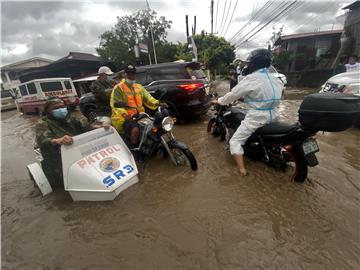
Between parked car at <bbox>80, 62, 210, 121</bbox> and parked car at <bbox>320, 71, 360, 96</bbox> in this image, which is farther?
parked car at <bbox>80, 62, 210, 121</bbox>

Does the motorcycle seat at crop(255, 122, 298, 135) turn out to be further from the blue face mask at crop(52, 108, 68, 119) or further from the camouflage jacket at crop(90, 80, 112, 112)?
the camouflage jacket at crop(90, 80, 112, 112)

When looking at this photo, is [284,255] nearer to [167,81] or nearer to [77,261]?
[77,261]

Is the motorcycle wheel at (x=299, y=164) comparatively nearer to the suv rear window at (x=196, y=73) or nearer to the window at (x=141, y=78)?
the suv rear window at (x=196, y=73)

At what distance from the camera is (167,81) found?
515cm

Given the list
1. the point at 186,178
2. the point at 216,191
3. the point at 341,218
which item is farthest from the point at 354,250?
the point at 186,178

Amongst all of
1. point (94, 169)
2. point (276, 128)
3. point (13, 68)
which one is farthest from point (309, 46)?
point (13, 68)

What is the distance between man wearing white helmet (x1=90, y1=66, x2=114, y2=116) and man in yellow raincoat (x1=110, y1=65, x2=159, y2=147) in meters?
1.98

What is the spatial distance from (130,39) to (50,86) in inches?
886

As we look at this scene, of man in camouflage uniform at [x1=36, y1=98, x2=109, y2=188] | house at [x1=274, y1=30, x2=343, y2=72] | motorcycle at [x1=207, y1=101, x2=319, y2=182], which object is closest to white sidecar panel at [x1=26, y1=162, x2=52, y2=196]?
man in camouflage uniform at [x1=36, y1=98, x2=109, y2=188]

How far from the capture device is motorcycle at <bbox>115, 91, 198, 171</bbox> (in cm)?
307

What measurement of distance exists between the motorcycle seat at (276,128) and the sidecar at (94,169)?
182 cm

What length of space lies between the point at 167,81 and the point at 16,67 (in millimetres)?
44075

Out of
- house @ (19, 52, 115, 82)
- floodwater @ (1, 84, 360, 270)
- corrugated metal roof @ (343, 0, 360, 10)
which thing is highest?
corrugated metal roof @ (343, 0, 360, 10)

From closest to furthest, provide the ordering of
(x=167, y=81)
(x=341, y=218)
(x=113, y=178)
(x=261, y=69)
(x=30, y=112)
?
1. (x=341, y=218)
2. (x=113, y=178)
3. (x=261, y=69)
4. (x=167, y=81)
5. (x=30, y=112)
